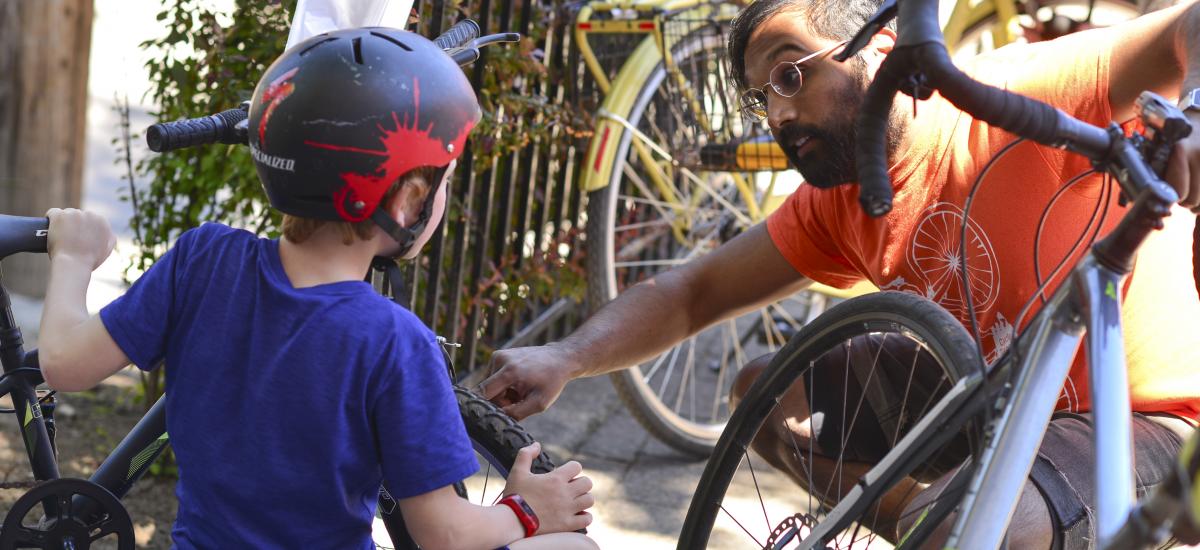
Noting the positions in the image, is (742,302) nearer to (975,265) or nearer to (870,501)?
(975,265)

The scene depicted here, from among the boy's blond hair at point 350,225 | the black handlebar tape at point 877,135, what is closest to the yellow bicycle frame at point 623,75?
the boy's blond hair at point 350,225

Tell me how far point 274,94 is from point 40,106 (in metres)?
3.09

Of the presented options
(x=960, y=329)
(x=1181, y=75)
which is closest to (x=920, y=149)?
(x=1181, y=75)

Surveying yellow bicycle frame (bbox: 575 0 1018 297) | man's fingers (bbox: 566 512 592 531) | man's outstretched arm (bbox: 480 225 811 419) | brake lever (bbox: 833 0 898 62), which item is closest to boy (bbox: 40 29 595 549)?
man's fingers (bbox: 566 512 592 531)

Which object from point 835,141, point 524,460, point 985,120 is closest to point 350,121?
point 524,460

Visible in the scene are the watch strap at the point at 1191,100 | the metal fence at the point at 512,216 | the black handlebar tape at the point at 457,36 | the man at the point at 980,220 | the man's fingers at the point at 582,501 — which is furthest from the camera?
the metal fence at the point at 512,216

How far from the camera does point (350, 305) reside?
64.9 inches

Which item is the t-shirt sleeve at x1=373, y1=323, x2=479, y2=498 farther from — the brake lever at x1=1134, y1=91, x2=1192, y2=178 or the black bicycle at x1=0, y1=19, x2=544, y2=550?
the brake lever at x1=1134, y1=91, x2=1192, y2=178

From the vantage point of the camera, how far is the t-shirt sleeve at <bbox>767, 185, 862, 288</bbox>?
262 centimetres

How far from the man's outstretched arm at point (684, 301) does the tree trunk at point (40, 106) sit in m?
2.58

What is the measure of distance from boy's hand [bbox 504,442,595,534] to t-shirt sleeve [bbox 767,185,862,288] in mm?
934

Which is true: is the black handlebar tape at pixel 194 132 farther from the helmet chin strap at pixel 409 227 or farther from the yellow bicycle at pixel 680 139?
the yellow bicycle at pixel 680 139

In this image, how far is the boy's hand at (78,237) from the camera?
1.82 m

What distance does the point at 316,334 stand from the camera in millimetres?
1634
